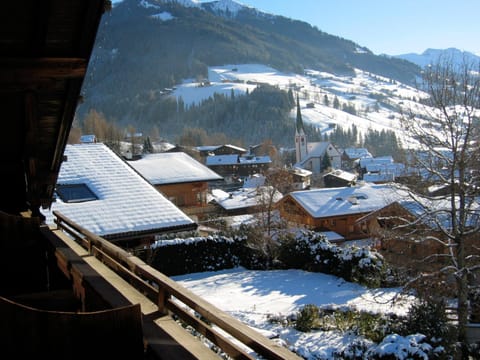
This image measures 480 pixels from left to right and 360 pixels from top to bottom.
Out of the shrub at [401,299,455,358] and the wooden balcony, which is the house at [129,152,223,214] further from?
the wooden balcony

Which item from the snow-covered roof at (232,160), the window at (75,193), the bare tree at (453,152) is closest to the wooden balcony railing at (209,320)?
the bare tree at (453,152)

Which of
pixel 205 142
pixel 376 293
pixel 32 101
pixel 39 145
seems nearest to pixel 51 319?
pixel 32 101

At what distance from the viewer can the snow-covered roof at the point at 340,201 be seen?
27.3 meters

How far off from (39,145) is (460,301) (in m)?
10.0

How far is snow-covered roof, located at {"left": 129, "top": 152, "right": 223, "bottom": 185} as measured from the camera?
82.1 feet

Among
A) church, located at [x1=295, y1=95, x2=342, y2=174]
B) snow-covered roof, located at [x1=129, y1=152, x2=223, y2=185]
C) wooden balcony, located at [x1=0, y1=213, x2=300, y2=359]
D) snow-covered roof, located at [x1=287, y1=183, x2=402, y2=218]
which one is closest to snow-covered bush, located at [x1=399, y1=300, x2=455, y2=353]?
wooden balcony, located at [x1=0, y1=213, x2=300, y2=359]

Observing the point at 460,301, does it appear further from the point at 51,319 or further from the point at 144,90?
the point at 144,90

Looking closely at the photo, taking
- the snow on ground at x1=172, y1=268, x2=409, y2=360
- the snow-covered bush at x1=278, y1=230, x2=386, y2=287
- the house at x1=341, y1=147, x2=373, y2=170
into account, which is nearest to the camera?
the snow on ground at x1=172, y1=268, x2=409, y2=360

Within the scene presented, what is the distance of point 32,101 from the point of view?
4.12 m

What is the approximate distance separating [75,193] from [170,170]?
518 inches

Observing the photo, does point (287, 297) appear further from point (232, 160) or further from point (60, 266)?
point (232, 160)

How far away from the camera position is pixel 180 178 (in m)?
25.4

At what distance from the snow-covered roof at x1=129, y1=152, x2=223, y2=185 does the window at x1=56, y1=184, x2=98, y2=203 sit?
1012 centimetres

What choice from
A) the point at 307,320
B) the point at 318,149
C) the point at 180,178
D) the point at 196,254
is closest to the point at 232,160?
the point at 318,149
